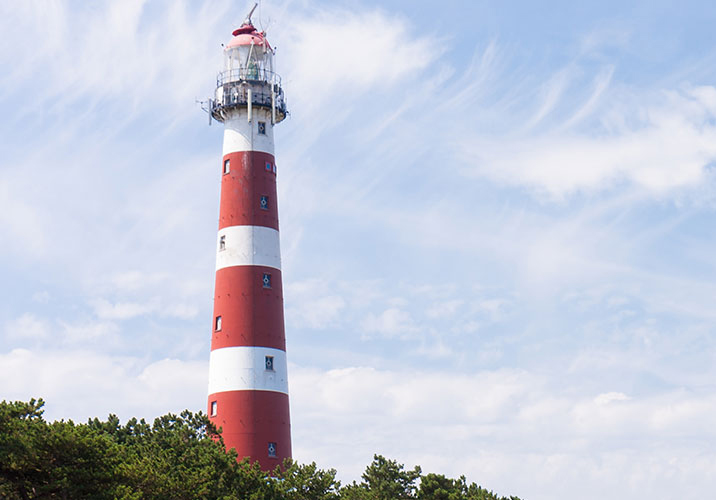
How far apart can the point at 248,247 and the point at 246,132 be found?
7.07 metres

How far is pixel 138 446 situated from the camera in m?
43.7

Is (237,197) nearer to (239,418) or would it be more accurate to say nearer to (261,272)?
(261,272)

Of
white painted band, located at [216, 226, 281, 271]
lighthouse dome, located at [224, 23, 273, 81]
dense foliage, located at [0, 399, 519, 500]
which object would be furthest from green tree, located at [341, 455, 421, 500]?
lighthouse dome, located at [224, 23, 273, 81]

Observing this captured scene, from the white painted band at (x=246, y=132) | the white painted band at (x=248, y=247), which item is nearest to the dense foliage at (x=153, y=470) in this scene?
the white painted band at (x=248, y=247)

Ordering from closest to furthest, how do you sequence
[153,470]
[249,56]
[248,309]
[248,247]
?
1. [153,470]
2. [248,309]
3. [248,247]
4. [249,56]

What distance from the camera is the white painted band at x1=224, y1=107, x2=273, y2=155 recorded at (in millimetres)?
58281

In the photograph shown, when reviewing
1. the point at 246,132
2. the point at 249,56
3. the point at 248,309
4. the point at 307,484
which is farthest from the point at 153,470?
the point at 249,56

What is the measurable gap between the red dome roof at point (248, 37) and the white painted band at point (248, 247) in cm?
1227

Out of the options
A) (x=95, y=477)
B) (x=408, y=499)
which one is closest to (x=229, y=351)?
(x=408, y=499)

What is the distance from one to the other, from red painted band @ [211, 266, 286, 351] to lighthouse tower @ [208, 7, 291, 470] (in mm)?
54

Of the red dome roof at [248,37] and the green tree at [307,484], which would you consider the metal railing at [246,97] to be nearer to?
the red dome roof at [248,37]

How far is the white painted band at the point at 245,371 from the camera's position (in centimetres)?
5416

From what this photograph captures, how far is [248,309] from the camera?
55.1 meters

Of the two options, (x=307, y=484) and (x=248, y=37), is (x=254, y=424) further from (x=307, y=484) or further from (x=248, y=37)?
(x=248, y=37)
